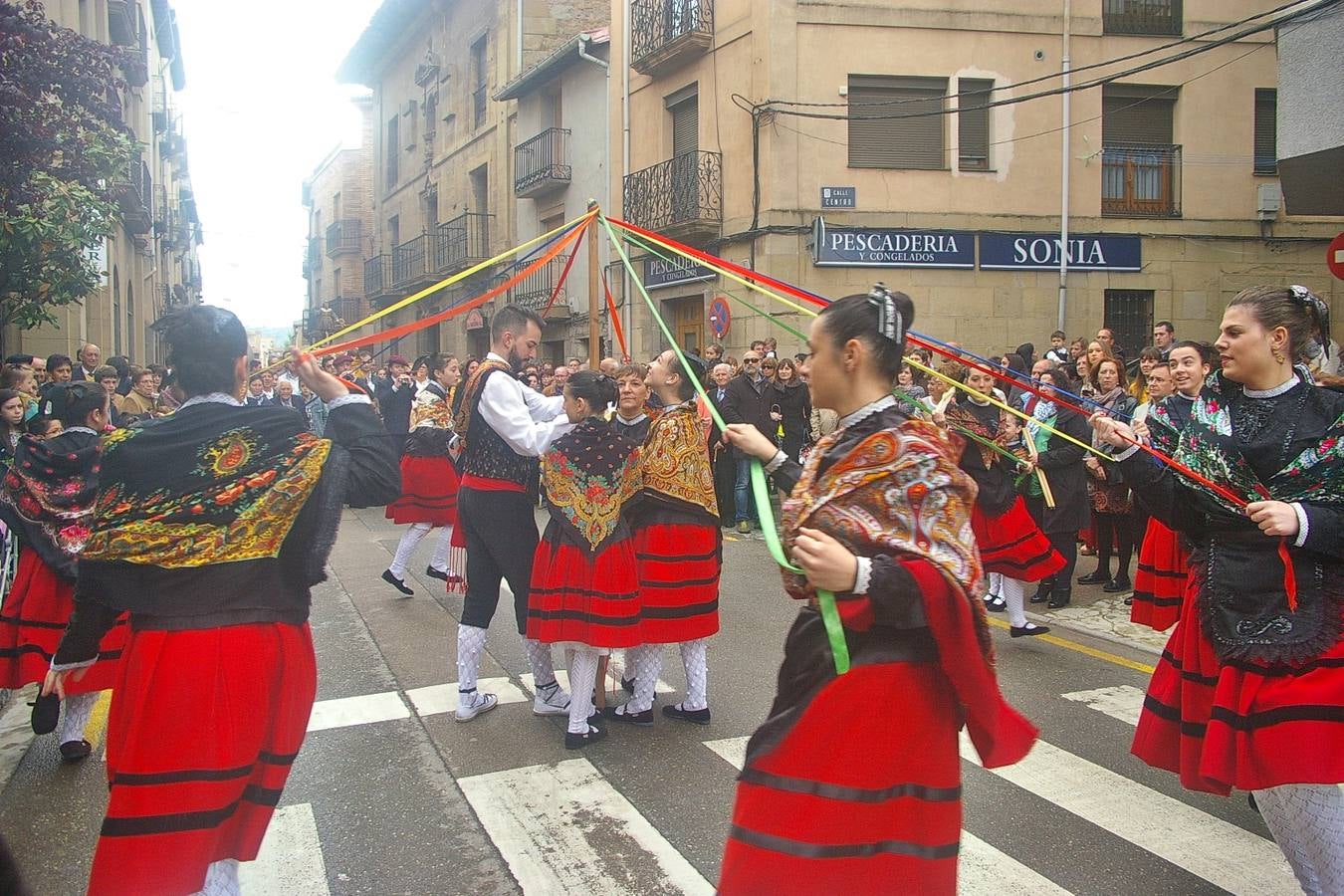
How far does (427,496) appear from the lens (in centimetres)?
896

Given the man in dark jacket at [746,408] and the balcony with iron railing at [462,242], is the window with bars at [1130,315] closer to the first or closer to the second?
the man in dark jacket at [746,408]

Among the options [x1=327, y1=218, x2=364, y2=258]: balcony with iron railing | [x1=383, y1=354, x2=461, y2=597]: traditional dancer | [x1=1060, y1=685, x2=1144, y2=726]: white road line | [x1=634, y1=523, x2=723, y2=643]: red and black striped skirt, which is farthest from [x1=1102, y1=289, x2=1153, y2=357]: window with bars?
[x1=327, y1=218, x2=364, y2=258]: balcony with iron railing

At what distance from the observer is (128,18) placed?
19656 millimetres

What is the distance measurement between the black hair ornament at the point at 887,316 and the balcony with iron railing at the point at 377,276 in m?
34.5

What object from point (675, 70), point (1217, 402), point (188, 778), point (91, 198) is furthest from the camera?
point (675, 70)

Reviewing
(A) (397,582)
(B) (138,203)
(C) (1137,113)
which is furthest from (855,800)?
(B) (138,203)

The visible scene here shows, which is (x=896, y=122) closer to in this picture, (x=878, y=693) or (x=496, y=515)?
(x=496, y=515)

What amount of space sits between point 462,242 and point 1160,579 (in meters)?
25.5

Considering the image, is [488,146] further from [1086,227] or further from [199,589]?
[199,589]

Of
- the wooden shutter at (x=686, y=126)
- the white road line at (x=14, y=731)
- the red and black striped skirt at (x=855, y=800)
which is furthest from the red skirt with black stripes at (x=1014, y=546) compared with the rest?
the wooden shutter at (x=686, y=126)

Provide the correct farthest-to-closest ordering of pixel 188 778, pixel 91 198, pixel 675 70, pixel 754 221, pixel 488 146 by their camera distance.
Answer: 1. pixel 488 146
2. pixel 675 70
3. pixel 754 221
4. pixel 91 198
5. pixel 188 778

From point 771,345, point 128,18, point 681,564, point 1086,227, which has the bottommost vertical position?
point 681,564

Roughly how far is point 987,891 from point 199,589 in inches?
102

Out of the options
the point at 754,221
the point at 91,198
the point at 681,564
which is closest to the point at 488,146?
the point at 754,221
